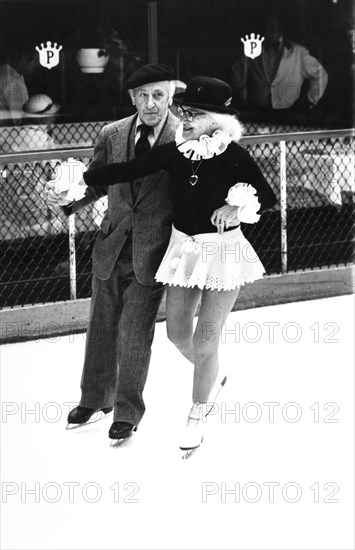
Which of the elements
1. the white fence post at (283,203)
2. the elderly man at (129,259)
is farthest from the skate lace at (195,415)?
the white fence post at (283,203)

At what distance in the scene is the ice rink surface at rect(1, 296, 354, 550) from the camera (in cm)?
431

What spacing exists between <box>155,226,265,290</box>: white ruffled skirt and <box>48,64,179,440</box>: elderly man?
16 cm

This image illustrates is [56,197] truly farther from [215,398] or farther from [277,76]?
[277,76]

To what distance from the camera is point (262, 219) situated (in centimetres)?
788

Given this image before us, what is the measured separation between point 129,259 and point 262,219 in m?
2.98

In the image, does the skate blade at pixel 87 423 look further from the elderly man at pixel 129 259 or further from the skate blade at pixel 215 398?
the skate blade at pixel 215 398

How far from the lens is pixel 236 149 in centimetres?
472

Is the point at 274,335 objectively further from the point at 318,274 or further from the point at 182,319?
the point at 182,319

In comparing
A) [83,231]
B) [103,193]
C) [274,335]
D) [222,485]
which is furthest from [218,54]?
[222,485]

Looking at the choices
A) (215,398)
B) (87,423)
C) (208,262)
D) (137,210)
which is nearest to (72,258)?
(87,423)

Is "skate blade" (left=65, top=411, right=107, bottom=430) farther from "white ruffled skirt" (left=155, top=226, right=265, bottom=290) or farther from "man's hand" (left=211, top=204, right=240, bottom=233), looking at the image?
"man's hand" (left=211, top=204, right=240, bottom=233)

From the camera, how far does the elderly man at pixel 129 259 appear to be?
489 cm

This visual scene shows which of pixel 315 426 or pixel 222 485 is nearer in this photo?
pixel 222 485

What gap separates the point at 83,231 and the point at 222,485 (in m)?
3.22
